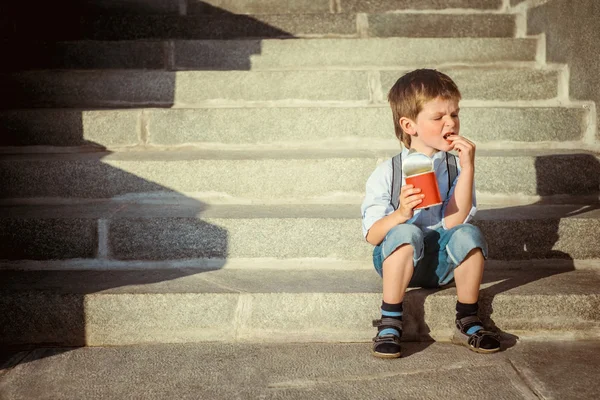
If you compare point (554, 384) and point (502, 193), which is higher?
point (502, 193)

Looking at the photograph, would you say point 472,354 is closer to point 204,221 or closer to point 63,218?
point 204,221

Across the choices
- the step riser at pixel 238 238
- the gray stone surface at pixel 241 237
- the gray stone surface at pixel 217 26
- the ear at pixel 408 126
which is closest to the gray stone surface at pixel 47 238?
the step riser at pixel 238 238

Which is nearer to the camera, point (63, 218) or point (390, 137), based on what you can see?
point (63, 218)

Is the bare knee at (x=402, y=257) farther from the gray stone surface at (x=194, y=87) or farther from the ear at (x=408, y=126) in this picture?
the gray stone surface at (x=194, y=87)

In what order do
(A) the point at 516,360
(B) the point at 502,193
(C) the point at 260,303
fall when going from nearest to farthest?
1. (A) the point at 516,360
2. (C) the point at 260,303
3. (B) the point at 502,193

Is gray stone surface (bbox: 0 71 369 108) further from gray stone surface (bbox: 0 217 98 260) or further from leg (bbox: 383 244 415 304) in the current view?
leg (bbox: 383 244 415 304)

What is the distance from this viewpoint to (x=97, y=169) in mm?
3537

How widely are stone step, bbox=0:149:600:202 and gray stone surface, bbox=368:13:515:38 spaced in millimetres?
1631

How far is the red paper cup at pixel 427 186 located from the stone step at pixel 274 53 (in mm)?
2351

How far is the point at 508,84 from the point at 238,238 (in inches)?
83.0

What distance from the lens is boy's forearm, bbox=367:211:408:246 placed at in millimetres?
2500

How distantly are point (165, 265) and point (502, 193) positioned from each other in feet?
6.07

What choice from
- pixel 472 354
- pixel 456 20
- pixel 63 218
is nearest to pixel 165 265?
pixel 63 218

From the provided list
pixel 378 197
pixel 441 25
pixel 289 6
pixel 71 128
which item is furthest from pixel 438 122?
pixel 289 6
